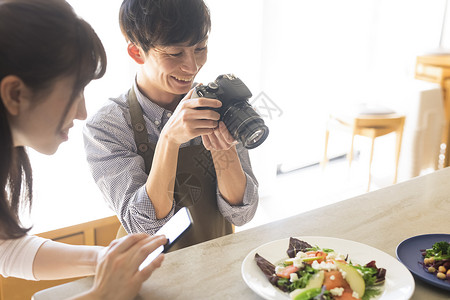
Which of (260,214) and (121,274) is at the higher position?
(121,274)

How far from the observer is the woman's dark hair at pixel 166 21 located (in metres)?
1.16

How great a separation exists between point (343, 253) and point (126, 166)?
2.04ft

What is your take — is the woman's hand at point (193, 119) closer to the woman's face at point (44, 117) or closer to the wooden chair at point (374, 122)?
the woman's face at point (44, 117)

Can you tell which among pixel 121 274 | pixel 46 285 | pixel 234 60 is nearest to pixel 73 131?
pixel 46 285

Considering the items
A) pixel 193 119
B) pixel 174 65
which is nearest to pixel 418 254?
pixel 193 119

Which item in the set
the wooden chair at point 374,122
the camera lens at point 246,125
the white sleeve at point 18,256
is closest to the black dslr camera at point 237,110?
the camera lens at point 246,125

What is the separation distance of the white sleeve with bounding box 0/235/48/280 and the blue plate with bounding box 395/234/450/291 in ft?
2.56

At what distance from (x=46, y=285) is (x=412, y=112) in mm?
2287

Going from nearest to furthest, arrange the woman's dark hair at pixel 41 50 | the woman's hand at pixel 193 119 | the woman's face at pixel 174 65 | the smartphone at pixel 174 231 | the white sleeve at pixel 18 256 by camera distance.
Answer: the woman's dark hair at pixel 41 50
the smartphone at pixel 174 231
the white sleeve at pixel 18 256
the woman's hand at pixel 193 119
the woman's face at pixel 174 65

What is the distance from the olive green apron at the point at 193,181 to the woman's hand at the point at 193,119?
0.18 m

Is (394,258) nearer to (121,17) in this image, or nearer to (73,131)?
(121,17)

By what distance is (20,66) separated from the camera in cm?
75

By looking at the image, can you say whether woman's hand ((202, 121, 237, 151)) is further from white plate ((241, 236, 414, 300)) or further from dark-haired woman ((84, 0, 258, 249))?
white plate ((241, 236, 414, 300))

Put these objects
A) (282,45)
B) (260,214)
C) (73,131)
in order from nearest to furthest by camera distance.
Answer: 1. (73,131)
2. (260,214)
3. (282,45)
